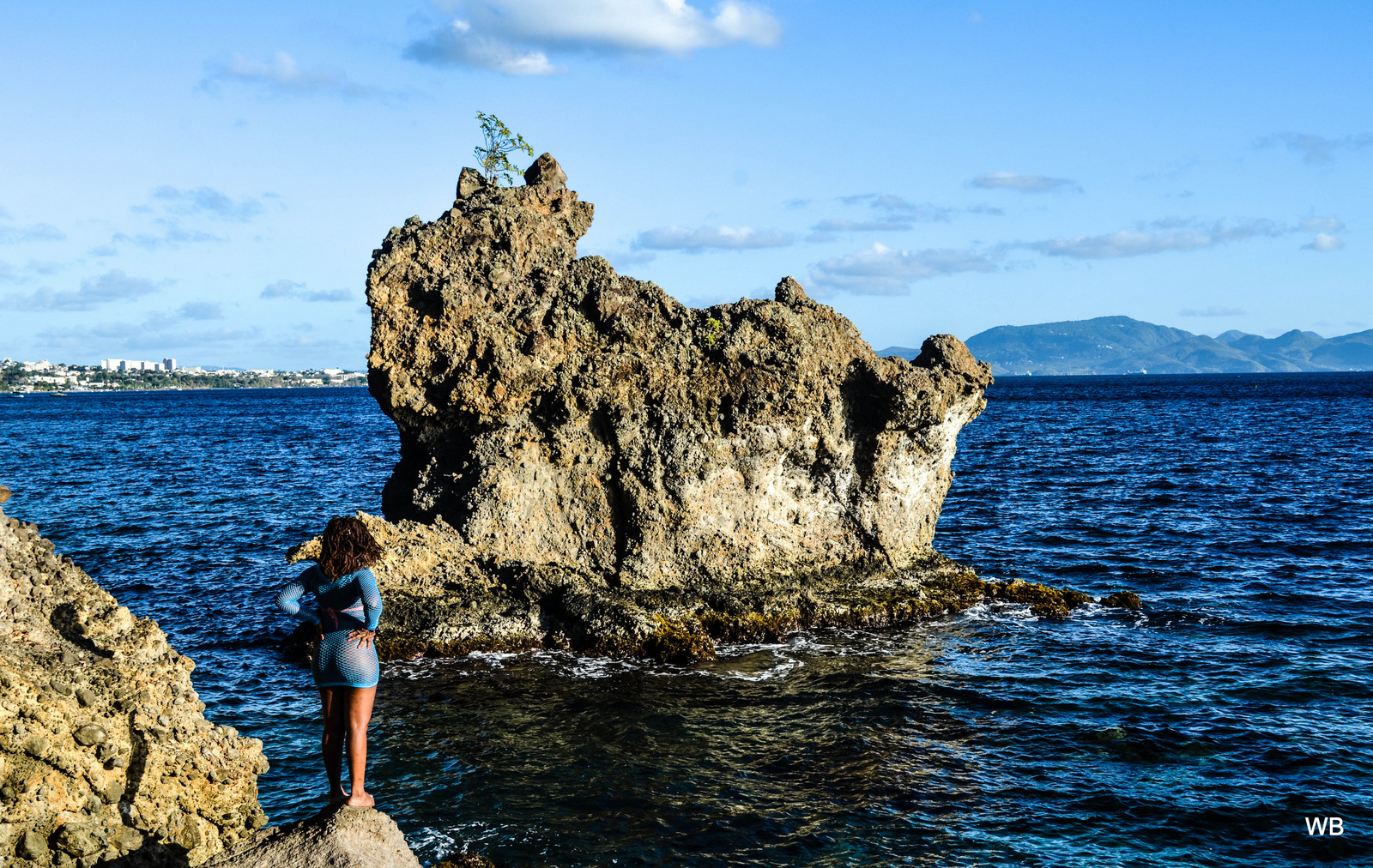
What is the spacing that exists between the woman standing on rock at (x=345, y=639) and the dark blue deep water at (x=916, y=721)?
3.02 metres

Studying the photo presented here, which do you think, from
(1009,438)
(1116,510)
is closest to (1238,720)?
(1116,510)

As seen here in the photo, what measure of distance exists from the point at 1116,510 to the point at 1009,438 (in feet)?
111

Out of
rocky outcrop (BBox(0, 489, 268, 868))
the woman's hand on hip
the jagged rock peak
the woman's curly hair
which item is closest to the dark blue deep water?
rocky outcrop (BBox(0, 489, 268, 868))

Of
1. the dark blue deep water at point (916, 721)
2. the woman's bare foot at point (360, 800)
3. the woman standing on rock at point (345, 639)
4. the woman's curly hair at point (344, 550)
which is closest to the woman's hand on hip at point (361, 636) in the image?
the woman standing on rock at point (345, 639)

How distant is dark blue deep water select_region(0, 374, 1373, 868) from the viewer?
12297mm

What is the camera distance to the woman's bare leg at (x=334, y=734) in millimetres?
9312

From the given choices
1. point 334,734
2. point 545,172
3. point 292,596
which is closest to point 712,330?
point 545,172

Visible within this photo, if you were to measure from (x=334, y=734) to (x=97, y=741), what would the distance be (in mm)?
2054

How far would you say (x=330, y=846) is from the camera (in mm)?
8305

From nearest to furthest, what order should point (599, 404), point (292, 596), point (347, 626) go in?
point (347, 626)
point (292, 596)
point (599, 404)

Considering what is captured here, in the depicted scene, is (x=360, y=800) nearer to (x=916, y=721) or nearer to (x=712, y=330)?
(x=916, y=721)

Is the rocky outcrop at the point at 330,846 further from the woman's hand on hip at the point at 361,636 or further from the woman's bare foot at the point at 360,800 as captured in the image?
the woman's hand on hip at the point at 361,636

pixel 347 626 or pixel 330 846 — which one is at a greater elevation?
pixel 347 626

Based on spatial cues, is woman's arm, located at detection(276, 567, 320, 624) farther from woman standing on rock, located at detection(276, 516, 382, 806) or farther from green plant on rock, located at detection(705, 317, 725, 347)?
green plant on rock, located at detection(705, 317, 725, 347)
